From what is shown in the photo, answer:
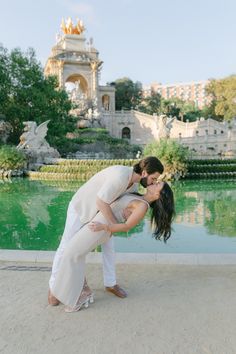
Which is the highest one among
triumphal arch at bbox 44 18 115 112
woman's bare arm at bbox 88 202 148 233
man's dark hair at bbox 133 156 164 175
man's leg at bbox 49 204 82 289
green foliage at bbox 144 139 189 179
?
triumphal arch at bbox 44 18 115 112

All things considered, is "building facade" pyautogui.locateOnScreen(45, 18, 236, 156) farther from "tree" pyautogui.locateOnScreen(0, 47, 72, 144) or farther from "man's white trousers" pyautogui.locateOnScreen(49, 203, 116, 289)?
"man's white trousers" pyautogui.locateOnScreen(49, 203, 116, 289)

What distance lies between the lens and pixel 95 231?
3.30 metres

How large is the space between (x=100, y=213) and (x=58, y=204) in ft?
25.7

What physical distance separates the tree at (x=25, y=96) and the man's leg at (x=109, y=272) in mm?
25335

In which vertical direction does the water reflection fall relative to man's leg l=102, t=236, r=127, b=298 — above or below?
below

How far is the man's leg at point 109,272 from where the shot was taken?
3.55m

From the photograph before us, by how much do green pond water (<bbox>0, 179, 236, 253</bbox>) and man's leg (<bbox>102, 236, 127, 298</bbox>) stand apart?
250cm

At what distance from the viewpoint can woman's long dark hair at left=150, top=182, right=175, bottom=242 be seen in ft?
10.7

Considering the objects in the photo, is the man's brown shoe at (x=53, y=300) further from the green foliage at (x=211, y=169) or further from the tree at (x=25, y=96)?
the tree at (x=25, y=96)

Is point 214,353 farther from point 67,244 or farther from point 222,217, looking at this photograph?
point 222,217

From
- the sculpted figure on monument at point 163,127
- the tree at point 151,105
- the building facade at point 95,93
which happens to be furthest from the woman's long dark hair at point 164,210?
the tree at point 151,105

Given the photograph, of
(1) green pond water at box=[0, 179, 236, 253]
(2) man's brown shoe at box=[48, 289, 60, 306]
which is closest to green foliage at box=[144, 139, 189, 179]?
(1) green pond water at box=[0, 179, 236, 253]

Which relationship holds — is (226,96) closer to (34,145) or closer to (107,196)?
(34,145)

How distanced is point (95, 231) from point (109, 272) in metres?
0.52
